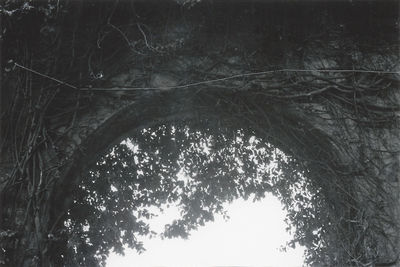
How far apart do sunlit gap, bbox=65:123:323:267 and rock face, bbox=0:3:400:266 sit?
45.3 inches

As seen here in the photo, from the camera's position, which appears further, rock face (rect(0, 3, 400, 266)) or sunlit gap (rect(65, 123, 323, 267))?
sunlit gap (rect(65, 123, 323, 267))

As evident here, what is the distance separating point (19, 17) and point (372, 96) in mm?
3199

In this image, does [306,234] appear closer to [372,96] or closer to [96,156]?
[372,96]

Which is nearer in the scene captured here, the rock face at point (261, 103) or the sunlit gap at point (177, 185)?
the rock face at point (261, 103)

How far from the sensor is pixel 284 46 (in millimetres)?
3953

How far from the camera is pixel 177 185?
5.68m

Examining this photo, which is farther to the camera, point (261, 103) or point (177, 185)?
point (177, 185)

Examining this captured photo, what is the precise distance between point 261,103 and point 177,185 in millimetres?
2310

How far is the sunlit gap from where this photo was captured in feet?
16.9

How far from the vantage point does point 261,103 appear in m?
3.84

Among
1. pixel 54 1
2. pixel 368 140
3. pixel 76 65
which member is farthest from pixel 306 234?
pixel 54 1

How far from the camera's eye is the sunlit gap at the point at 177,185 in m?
5.15

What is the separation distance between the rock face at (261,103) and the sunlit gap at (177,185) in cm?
115

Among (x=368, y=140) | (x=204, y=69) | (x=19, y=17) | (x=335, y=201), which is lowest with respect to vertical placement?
(x=335, y=201)
